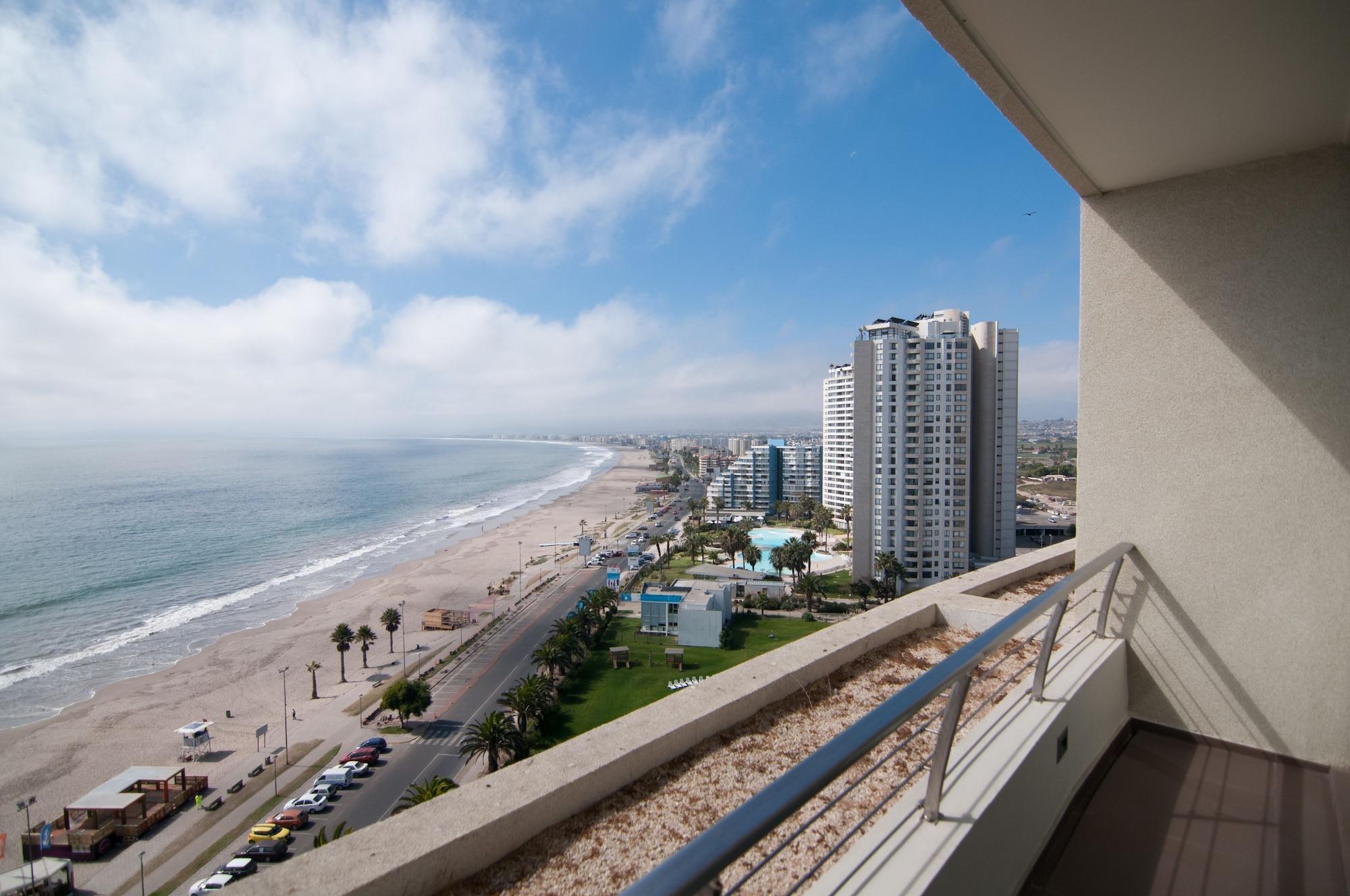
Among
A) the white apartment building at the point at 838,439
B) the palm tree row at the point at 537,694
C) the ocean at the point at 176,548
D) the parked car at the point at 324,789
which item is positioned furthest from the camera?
the white apartment building at the point at 838,439

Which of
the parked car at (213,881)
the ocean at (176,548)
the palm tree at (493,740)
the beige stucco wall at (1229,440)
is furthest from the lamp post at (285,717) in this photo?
the beige stucco wall at (1229,440)

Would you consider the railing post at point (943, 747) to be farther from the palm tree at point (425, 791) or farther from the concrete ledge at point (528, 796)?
the palm tree at point (425, 791)

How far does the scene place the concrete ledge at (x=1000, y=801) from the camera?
1.12 metres

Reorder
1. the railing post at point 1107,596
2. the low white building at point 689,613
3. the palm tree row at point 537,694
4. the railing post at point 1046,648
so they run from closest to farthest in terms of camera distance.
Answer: the railing post at point 1046,648 → the railing post at point 1107,596 → the palm tree row at point 537,694 → the low white building at point 689,613

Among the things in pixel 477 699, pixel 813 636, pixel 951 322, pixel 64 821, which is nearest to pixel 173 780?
pixel 64 821

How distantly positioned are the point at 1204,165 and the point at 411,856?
3.14 meters

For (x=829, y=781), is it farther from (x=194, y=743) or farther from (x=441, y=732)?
(x=194, y=743)

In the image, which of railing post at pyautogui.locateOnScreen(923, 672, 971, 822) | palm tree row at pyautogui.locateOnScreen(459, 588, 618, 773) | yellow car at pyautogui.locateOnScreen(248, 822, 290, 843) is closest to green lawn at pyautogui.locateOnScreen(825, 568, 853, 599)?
palm tree row at pyautogui.locateOnScreen(459, 588, 618, 773)

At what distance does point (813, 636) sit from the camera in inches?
108

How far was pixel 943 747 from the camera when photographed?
1.17 meters

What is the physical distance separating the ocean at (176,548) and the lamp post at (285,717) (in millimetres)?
3568

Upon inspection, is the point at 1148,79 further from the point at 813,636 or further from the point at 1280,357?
the point at 813,636

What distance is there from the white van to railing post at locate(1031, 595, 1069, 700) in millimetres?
12583

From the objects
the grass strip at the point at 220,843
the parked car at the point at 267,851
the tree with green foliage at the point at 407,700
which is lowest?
the grass strip at the point at 220,843
